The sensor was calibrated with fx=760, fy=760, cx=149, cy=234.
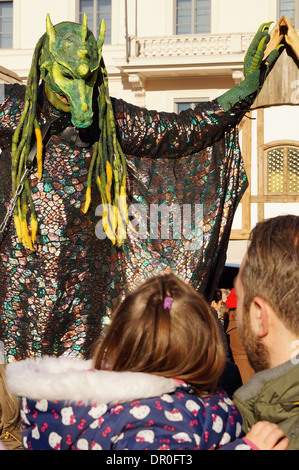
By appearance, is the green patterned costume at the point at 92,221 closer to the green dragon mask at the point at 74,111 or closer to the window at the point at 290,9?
the green dragon mask at the point at 74,111

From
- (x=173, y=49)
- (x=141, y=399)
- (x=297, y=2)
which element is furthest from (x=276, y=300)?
(x=297, y=2)

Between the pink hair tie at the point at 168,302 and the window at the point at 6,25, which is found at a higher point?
the window at the point at 6,25

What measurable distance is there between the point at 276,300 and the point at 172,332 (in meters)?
0.26

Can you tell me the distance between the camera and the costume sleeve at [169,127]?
3.54 metres

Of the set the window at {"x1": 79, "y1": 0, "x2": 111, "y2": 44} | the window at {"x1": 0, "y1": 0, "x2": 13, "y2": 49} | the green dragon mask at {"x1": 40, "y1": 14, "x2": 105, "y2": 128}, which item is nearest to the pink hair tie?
the green dragon mask at {"x1": 40, "y1": 14, "x2": 105, "y2": 128}

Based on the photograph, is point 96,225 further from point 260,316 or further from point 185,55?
point 185,55

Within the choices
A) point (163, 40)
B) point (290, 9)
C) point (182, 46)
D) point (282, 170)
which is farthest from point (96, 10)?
point (282, 170)

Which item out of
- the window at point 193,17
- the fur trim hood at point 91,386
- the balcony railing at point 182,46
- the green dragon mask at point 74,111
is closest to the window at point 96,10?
the balcony railing at point 182,46

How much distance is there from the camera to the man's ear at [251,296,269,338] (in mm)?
1823

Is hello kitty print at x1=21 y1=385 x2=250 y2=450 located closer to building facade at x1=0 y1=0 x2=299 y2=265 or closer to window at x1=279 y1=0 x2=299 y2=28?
building facade at x1=0 y1=0 x2=299 y2=265

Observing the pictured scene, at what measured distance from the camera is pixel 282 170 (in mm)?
12727

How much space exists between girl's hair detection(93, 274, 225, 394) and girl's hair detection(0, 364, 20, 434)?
1463 millimetres

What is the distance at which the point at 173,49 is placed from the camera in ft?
58.2

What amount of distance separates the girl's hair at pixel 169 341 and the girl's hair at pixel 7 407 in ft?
4.80
